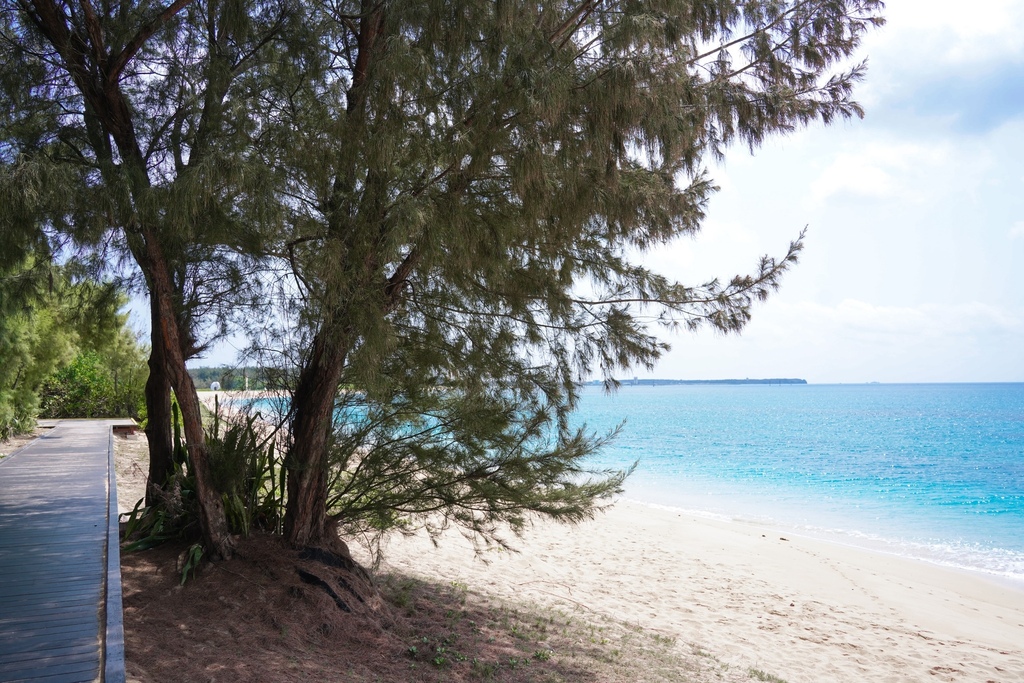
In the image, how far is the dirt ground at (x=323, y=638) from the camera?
13.6 feet

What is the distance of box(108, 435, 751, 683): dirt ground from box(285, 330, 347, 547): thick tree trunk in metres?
0.22

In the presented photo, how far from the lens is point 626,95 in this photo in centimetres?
373

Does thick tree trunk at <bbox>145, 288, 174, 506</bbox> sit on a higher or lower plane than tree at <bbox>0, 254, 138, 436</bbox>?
lower

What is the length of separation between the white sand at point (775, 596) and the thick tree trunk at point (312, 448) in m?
2.74

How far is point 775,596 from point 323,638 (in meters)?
6.05

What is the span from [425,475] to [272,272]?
1.86 m

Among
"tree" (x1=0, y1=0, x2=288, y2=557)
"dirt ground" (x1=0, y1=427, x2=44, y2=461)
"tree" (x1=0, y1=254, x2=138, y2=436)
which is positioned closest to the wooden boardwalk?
"tree" (x1=0, y1=0, x2=288, y2=557)

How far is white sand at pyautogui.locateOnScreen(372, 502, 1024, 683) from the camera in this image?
258 inches

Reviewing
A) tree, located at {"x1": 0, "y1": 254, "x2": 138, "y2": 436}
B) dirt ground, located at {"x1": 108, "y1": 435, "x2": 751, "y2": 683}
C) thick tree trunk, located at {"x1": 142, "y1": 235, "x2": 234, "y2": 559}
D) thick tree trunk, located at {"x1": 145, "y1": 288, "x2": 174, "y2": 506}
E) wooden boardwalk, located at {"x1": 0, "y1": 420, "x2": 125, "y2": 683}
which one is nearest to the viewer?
wooden boardwalk, located at {"x1": 0, "y1": 420, "x2": 125, "y2": 683}

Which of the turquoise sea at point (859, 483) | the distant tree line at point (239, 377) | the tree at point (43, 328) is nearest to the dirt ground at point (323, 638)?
the distant tree line at point (239, 377)

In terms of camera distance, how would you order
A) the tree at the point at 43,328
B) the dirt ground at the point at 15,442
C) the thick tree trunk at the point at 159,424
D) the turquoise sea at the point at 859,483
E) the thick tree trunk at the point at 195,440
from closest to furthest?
the thick tree trunk at the point at 195,440, the tree at the point at 43,328, the thick tree trunk at the point at 159,424, the dirt ground at the point at 15,442, the turquoise sea at the point at 859,483

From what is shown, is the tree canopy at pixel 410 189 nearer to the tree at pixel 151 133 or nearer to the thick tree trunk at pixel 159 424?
the tree at pixel 151 133

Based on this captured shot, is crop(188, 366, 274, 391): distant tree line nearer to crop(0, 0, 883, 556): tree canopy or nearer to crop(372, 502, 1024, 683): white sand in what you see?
crop(0, 0, 883, 556): tree canopy

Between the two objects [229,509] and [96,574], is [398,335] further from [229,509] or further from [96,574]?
[96,574]
